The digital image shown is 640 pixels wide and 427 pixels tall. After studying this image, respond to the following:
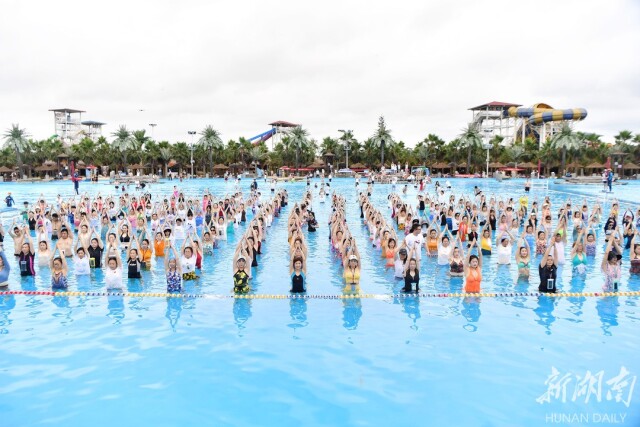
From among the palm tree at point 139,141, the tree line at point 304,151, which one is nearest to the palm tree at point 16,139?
the tree line at point 304,151

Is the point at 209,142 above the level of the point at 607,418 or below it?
above

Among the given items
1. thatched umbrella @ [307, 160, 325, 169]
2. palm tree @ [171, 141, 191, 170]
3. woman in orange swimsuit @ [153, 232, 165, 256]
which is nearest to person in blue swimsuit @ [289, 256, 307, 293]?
woman in orange swimsuit @ [153, 232, 165, 256]

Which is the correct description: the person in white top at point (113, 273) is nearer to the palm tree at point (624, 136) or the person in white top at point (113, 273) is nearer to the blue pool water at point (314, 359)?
the blue pool water at point (314, 359)

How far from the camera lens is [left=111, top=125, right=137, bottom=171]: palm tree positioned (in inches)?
3329

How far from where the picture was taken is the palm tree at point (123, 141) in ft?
277

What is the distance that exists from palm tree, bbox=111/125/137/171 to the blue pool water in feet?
255

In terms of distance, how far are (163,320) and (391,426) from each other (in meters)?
5.39

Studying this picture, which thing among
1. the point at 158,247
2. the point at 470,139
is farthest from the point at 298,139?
the point at 158,247

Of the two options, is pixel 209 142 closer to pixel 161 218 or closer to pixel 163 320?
pixel 161 218

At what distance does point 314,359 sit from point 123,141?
8494 centimetres

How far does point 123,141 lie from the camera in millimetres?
85125

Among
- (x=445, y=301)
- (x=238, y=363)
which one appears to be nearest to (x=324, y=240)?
(x=445, y=301)

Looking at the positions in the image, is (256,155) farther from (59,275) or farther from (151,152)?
(59,275)

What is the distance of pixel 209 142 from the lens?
304 ft
